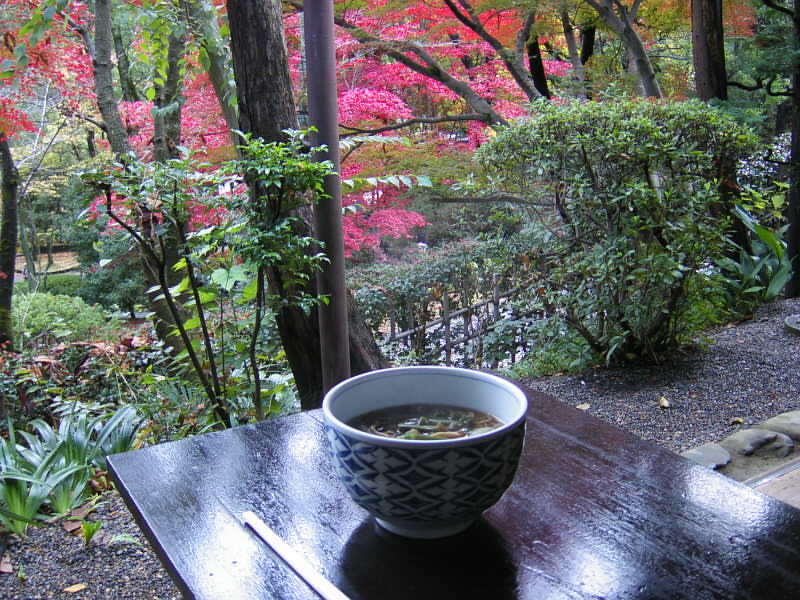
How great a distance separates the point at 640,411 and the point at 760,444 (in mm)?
467

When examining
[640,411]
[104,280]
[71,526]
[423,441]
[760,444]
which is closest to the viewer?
[423,441]

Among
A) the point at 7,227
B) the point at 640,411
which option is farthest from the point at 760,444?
the point at 7,227

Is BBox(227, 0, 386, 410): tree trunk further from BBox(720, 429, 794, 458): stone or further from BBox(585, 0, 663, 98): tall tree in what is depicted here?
BBox(585, 0, 663, 98): tall tree

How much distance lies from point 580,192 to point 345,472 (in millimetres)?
2302

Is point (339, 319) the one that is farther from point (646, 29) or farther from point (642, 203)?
point (646, 29)

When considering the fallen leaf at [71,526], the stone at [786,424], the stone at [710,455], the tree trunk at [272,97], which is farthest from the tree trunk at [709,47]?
the fallen leaf at [71,526]

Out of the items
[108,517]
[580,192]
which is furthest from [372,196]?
[108,517]

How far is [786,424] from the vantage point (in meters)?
2.31

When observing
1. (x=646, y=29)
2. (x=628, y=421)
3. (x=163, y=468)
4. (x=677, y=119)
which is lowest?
(x=628, y=421)

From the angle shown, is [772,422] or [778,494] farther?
[772,422]

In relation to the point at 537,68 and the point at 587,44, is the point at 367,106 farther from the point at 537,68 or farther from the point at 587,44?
the point at 587,44

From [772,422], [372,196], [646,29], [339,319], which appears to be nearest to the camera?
[339,319]

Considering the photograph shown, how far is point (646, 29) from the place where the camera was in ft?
21.4

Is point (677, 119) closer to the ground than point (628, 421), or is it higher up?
higher up
